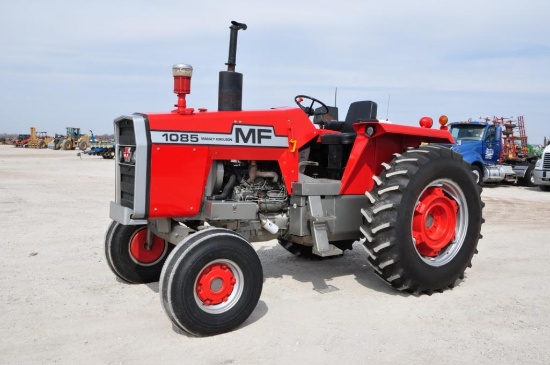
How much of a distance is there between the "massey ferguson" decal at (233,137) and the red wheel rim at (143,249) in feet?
4.43

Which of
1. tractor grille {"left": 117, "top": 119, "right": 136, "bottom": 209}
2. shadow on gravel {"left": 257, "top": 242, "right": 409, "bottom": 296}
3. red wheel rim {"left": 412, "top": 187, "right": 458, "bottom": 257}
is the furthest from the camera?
shadow on gravel {"left": 257, "top": 242, "right": 409, "bottom": 296}

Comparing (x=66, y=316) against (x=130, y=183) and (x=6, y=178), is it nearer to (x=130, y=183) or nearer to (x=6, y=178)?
(x=130, y=183)

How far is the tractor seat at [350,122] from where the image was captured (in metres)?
4.98

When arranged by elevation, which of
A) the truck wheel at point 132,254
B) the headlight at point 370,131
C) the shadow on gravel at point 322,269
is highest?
the headlight at point 370,131

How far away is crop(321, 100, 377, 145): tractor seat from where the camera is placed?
4.98 meters

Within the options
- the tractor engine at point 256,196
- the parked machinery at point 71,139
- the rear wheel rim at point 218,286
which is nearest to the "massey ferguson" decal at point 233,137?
the tractor engine at point 256,196

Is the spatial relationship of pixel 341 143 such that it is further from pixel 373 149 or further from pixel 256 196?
pixel 256 196

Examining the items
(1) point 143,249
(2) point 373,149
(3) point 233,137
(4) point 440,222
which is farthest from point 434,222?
(1) point 143,249

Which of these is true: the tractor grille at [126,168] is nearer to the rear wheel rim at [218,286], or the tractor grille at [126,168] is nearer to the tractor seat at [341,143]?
the rear wheel rim at [218,286]

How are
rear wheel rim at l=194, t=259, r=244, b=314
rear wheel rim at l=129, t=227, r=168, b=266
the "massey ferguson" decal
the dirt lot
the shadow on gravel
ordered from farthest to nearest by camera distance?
the shadow on gravel, rear wheel rim at l=129, t=227, r=168, b=266, the "massey ferguson" decal, rear wheel rim at l=194, t=259, r=244, b=314, the dirt lot

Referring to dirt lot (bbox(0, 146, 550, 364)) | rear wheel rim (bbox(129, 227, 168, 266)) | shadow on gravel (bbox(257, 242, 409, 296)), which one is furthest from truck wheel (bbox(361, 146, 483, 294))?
rear wheel rim (bbox(129, 227, 168, 266))

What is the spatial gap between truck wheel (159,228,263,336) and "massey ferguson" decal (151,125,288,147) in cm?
80

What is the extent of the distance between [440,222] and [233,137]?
2291 mm

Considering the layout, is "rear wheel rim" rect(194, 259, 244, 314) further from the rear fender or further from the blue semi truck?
the blue semi truck
